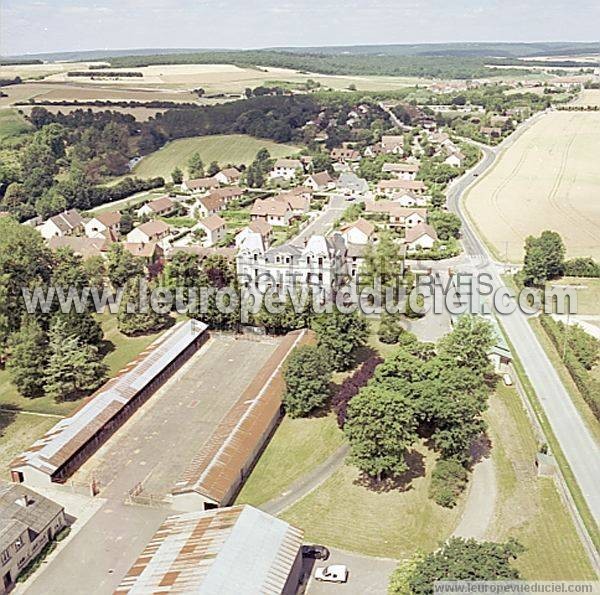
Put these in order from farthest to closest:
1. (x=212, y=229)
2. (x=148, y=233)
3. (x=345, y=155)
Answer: (x=345, y=155), (x=212, y=229), (x=148, y=233)

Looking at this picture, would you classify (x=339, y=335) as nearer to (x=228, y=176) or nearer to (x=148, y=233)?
(x=148, y=233)

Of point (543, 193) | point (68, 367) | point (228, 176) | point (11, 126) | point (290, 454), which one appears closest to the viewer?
point (290, 454)

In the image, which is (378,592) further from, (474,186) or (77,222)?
(474,186)

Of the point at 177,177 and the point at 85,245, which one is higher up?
the point at 177,177

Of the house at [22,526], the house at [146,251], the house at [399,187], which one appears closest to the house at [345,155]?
the house at [399,187]

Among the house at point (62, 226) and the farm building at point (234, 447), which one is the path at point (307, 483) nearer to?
the farm building at point (234, 447)

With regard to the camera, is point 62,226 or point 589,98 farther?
point 589,98

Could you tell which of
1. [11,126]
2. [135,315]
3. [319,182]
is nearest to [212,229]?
[135,315]
